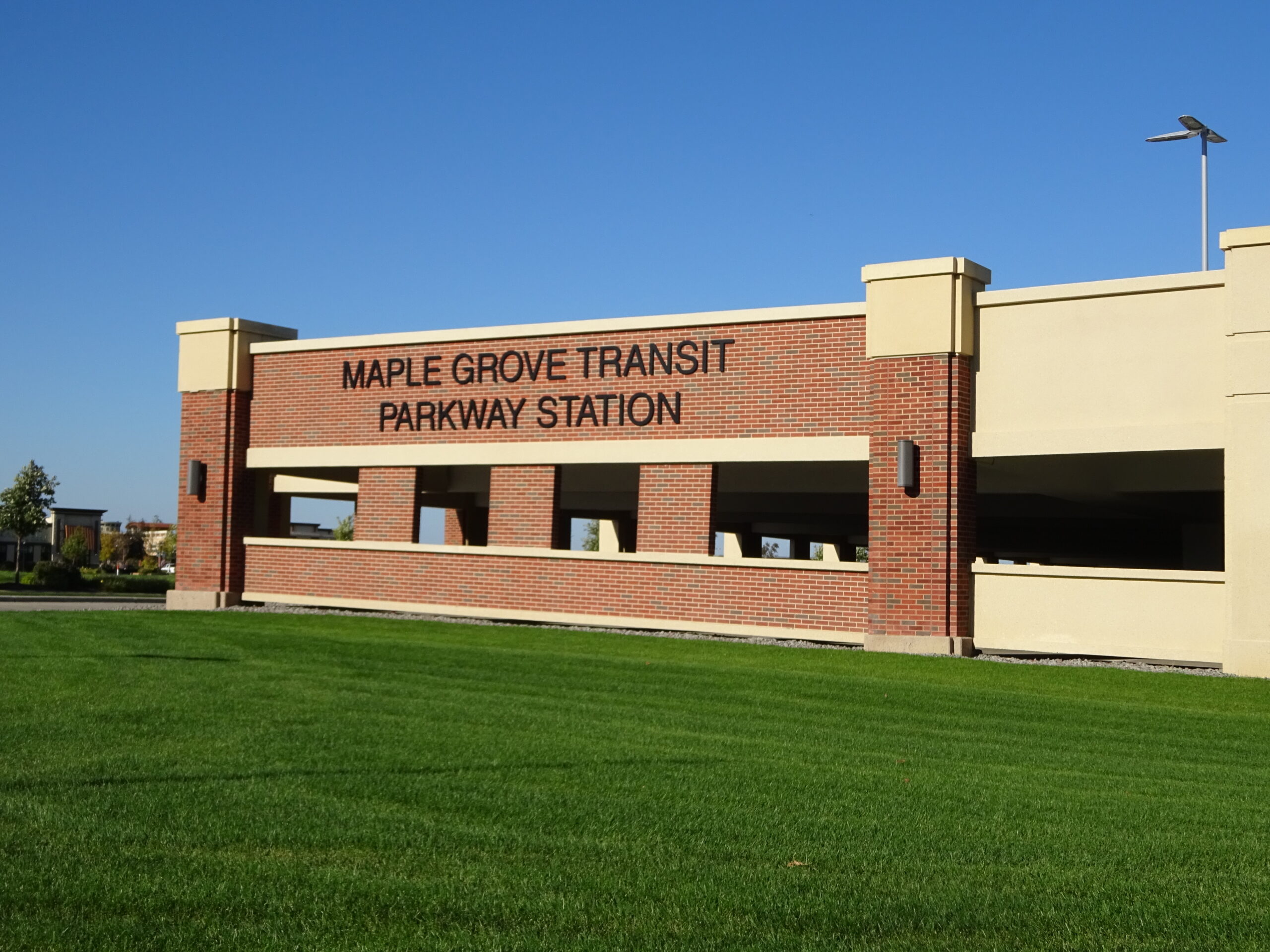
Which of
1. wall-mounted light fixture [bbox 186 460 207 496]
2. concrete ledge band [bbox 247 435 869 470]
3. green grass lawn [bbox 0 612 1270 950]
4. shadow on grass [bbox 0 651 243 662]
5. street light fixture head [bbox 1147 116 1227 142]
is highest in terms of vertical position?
street light fixture head [bbox 1147 116 1227 142]

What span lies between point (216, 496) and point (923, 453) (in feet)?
52.7

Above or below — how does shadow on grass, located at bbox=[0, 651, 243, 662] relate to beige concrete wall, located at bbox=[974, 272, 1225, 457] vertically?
below

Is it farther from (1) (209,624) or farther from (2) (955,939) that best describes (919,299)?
(2) (955,939)

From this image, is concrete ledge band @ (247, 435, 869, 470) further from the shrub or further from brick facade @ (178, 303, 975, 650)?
the shrub

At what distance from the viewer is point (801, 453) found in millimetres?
23375

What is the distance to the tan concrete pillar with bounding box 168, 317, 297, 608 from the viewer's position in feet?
97.5

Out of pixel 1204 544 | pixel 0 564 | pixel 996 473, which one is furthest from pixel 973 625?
pixel 0 564

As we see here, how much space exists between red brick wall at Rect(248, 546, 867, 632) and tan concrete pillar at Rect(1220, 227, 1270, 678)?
231 inches

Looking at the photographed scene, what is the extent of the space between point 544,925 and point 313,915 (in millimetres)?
995

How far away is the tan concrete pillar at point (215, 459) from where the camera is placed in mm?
29703

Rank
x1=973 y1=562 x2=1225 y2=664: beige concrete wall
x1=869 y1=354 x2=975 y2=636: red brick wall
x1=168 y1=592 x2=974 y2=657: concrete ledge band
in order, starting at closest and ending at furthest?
x1=973 y1=562 x2=1225 y2=664: beige concrete wall → x1=869 y1=354 x2=975 y2=636: red brick wall → x1=168 y1=592 x2=974 y2=657: concrete ledge band

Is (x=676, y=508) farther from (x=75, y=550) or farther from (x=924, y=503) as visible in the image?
(x=75, y=550)

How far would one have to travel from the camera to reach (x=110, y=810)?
7.77 m

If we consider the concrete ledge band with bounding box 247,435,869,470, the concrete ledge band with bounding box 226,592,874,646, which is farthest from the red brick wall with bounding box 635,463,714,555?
the concrete ledge band with bounding box 226,592,874,646
